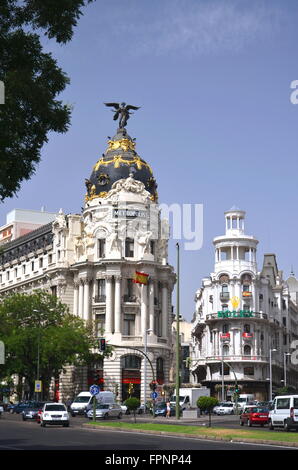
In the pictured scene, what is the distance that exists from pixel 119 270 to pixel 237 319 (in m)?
26.7

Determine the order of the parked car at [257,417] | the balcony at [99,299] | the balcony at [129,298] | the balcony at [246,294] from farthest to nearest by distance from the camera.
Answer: the balcony at [246,294] < the balcony at [99,299] < the balcony at [129,298] < the parked car at [257,417]

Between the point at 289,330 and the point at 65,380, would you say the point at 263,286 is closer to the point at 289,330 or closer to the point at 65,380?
the point at 289,330

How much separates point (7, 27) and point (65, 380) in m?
79.1

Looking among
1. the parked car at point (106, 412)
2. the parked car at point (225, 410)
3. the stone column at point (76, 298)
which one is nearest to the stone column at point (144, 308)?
the stone column at point (76, 298)

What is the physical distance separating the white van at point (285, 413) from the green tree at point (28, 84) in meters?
26.2

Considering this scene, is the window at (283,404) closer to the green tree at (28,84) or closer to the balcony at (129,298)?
the green tree at (28,84)

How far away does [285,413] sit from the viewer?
4153cm

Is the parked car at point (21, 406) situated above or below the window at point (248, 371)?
below

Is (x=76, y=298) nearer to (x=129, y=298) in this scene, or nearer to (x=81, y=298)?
(x=81, y=298)

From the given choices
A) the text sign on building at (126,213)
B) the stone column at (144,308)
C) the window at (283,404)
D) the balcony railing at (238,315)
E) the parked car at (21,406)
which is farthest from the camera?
the balcony railing at (238,315)

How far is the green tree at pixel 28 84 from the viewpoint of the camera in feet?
56.3

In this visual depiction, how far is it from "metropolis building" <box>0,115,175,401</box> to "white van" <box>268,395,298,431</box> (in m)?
40.8

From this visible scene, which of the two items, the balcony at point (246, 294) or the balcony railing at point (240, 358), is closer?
the balcony railing at point (240, 358)
